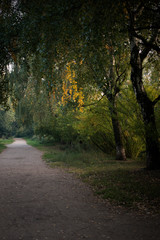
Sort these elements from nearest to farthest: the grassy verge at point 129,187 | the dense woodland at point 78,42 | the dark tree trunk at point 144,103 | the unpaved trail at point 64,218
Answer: the unpaved trail at point 64,218, the dense woodland at point 78,42, the grassy verge at point 129,187, the dark tree trunk at point 144,103

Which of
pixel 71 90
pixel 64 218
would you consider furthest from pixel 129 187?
pixel 71 90

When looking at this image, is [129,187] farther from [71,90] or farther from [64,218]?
[71,90]

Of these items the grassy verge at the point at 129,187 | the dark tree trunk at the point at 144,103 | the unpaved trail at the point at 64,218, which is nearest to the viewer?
the unpaved trail at the point at 64,218

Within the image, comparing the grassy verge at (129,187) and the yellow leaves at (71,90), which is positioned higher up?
the yellow leaves at (71,90)

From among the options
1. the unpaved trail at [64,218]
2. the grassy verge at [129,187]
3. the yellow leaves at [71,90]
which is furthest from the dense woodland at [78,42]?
the unpaved trail at [64,218]

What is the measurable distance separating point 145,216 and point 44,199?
8.33 feet

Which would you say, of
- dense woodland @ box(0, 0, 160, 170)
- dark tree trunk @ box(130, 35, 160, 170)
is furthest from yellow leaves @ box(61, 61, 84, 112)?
dark tree trunk @ box(130, 35, 160, 170)

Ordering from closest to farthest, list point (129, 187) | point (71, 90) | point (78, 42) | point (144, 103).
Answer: point (78, 42) → point (129, 187) → point (71, 90) → point (144, 103)

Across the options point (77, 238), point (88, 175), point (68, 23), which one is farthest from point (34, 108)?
point (77, 238)

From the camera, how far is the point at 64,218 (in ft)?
13.6

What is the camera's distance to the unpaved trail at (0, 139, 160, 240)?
3.43 meters

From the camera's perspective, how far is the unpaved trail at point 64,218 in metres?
3.43

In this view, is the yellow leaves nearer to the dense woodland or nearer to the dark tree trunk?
the dense woodland

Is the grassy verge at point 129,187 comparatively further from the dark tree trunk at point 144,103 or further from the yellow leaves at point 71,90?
the yellow leaves at point 71,90
